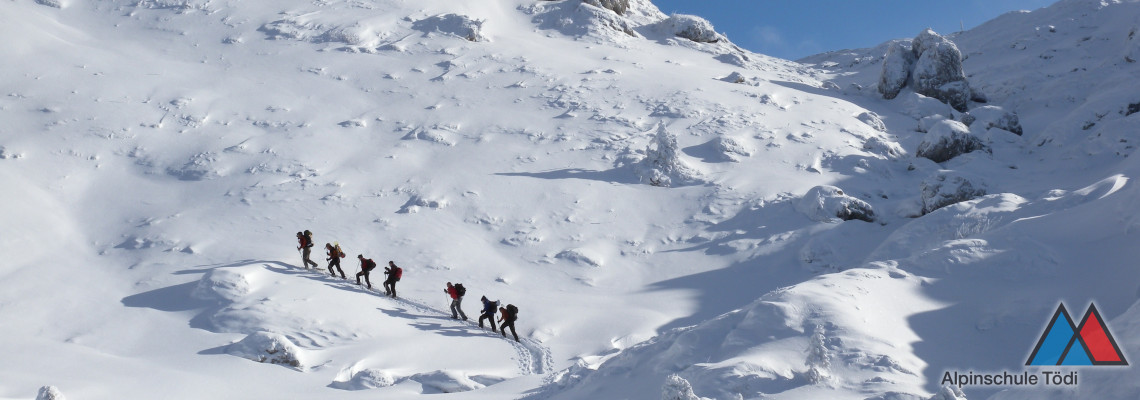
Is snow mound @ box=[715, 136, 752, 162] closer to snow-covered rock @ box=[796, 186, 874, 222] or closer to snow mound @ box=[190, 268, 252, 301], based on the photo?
snow-covered rock @ box=[796, 186, 874, 222]

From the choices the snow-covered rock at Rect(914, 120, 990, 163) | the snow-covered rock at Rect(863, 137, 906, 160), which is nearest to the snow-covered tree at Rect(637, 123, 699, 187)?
the snow-covered rock at Rect(863, 137, 906, 160)

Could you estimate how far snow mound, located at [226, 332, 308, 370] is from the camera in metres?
13.2

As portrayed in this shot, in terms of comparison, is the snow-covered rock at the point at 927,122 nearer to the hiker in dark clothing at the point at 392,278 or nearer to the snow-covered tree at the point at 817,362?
the hiker in dark clothing at the point at 392,278

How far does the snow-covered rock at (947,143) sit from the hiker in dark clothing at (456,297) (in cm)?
1998

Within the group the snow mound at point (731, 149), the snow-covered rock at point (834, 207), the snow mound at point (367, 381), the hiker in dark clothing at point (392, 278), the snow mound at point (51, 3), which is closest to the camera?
the snow mound at point (367, 381)

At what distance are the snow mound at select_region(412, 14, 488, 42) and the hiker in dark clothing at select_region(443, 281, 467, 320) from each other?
883 inches

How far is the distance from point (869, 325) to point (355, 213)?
50.0ft

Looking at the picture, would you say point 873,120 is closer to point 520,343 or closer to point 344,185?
point 344,185

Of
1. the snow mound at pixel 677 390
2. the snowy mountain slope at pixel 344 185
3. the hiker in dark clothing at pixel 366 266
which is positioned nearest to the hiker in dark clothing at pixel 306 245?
A: the snowy mountain slope at pixel 344 185

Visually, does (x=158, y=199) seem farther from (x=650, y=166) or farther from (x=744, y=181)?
(x=744, y=181)

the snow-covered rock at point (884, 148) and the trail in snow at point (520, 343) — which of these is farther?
the snow-covered rock at point (884, 148)

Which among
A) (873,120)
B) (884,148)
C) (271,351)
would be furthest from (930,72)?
(271,351)

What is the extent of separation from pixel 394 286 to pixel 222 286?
3.66 meters

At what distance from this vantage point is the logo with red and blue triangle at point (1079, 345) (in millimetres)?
7906
